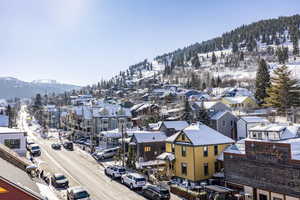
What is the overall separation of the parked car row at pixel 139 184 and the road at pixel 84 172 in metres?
0.65

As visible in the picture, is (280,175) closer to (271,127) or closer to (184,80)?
(271,127)

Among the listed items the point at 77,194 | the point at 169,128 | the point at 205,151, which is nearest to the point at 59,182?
the point at 77,194

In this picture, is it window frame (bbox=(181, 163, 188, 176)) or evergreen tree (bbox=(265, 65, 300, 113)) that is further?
evergreen tree (bbox=(265, 65, 300, 113))

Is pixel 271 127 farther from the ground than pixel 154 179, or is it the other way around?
pixel 271 127

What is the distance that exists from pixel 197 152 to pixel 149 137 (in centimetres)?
1546

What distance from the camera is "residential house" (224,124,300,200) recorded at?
2636cm

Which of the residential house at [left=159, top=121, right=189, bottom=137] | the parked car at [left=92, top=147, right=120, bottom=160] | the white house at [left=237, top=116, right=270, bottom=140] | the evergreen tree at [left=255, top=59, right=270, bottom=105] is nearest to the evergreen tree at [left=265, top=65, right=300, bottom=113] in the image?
the white house at [left=237, top=116, right=270, bottom=140]

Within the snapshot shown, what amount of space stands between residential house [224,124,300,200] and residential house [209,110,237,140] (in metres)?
27.9

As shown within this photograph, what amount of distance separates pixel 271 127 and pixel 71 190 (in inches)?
797

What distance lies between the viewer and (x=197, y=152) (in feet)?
121

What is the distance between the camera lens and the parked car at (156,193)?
30016 millimetres

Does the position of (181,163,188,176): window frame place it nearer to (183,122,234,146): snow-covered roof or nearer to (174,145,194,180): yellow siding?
(174,145,194,180): yellow siding

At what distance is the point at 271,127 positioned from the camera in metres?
29.6

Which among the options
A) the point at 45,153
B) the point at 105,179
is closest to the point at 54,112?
the point at 45,153
